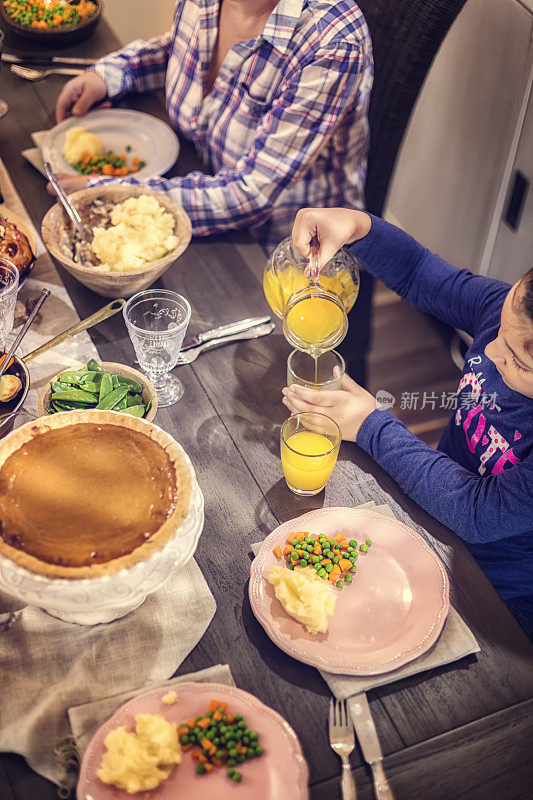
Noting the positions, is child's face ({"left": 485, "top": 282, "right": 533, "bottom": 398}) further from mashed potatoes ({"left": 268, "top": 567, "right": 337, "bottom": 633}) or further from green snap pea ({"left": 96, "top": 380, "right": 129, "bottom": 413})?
green snap pea ({"left": 96, "top": 380, "right": 129, "bottom": 413})

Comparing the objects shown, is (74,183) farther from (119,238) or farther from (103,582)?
(103,582)

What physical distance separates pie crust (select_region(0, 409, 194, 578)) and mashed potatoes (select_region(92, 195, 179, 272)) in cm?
52

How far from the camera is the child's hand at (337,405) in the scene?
136 centimetres

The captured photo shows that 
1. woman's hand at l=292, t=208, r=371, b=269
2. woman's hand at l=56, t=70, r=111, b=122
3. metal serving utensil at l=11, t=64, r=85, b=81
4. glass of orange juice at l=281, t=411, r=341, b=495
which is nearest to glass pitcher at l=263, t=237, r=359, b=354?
woman's hand at l=292, t=208, r=371, b=269

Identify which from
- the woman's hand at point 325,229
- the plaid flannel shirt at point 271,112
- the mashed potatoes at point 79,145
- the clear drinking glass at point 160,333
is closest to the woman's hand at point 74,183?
the plaid flannel shirt at point 271,112

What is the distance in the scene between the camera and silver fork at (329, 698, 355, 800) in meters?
0.94

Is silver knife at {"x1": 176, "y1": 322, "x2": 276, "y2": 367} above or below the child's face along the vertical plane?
below

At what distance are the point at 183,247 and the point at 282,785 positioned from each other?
106 centimetres

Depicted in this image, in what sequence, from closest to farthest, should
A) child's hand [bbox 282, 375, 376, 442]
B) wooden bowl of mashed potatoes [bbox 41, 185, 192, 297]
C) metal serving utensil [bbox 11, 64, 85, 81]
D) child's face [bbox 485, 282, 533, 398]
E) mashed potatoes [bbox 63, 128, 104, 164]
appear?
child's face [bbox 485, 282, 533, 398]
child's hand [bbox 282, 375, 376, 442]
wooden bowl of mashed potatoes [bbox 41, 185, 192, 297]
mashed potatoes [bbox 63, 128, 104, 164]
metal serving utensil [bbox 11, 64, 85, 81]

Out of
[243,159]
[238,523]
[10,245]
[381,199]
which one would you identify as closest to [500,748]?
[238,523]

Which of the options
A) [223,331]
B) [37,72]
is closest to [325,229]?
[223,331]

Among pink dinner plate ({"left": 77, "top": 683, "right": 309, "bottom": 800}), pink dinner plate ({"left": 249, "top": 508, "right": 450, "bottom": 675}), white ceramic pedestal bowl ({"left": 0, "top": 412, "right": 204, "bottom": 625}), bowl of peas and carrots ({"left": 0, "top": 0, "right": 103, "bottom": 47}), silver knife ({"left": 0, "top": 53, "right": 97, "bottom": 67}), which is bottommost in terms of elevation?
pink dinner plate ({"left": 77, "top": 683, "right": 309, "bottom": 800})

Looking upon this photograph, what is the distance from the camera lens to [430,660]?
1.07 m

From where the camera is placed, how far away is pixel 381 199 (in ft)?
7.19
